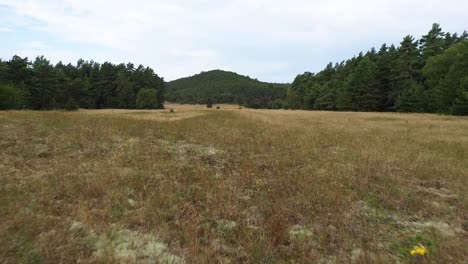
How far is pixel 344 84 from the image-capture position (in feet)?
227

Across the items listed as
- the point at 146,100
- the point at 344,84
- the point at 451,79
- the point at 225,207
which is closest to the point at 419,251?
the point at 225,207

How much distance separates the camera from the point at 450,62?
44594 mm

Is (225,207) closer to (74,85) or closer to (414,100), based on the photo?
(414,100)

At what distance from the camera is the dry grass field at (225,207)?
3592mm

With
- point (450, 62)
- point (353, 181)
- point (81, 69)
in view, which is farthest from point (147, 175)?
point (81, 69)

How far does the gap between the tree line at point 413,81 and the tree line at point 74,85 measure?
6165 cm

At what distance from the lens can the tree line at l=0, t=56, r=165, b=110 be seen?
59.3m

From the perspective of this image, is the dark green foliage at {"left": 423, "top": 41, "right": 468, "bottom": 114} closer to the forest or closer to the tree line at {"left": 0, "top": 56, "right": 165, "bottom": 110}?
the forest

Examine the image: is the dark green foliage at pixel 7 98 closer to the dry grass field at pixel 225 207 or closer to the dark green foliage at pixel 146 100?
the dark green foliage at pixel 146 100

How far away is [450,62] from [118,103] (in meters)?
88.0

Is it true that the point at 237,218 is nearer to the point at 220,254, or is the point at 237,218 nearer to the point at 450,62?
the point at 220,254

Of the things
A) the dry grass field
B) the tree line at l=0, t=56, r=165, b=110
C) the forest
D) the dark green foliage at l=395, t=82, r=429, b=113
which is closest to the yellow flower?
the dry grass field

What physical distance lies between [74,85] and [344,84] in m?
77.1

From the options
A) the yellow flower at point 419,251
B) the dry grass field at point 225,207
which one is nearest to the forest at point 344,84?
the dry grass field at point 225,207
